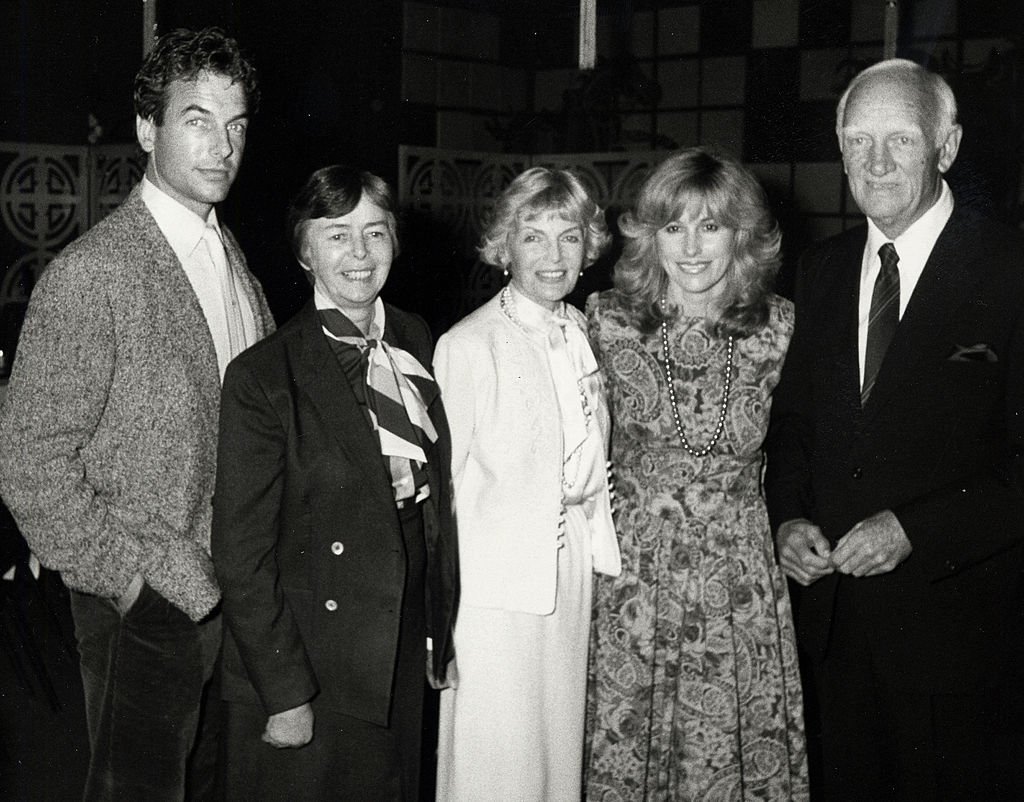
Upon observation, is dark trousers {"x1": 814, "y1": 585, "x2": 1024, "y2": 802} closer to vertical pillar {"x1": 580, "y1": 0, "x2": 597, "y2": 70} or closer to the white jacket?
the white jacket

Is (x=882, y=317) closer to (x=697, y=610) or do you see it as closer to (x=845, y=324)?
(x=845, y=324)

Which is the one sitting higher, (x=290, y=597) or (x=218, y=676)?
(x=290, y=597)

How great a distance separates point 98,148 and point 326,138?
110 centimetres

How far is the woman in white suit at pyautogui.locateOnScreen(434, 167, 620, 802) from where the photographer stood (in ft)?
8.20

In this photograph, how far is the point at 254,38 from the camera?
4.76 meters

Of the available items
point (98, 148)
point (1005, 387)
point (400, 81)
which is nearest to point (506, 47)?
point (400, 81)

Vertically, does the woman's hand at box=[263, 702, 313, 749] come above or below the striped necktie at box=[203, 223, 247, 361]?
below

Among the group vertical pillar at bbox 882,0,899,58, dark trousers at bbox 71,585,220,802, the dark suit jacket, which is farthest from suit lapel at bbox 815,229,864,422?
vertical pillar at bbox 882,0,899,58

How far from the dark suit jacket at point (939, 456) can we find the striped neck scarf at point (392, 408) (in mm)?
859

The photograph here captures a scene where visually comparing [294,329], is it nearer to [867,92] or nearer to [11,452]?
[11,452]

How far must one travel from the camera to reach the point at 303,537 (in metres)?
2.16

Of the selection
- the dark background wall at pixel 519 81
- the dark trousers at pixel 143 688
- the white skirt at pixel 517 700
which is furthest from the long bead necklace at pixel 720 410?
the dark background wall at pixel 519 81

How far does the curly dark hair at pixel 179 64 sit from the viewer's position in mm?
2234

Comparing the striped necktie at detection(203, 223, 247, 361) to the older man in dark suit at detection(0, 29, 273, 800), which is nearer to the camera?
the older man in dark suit at detection(0, 29, 273, 800)
